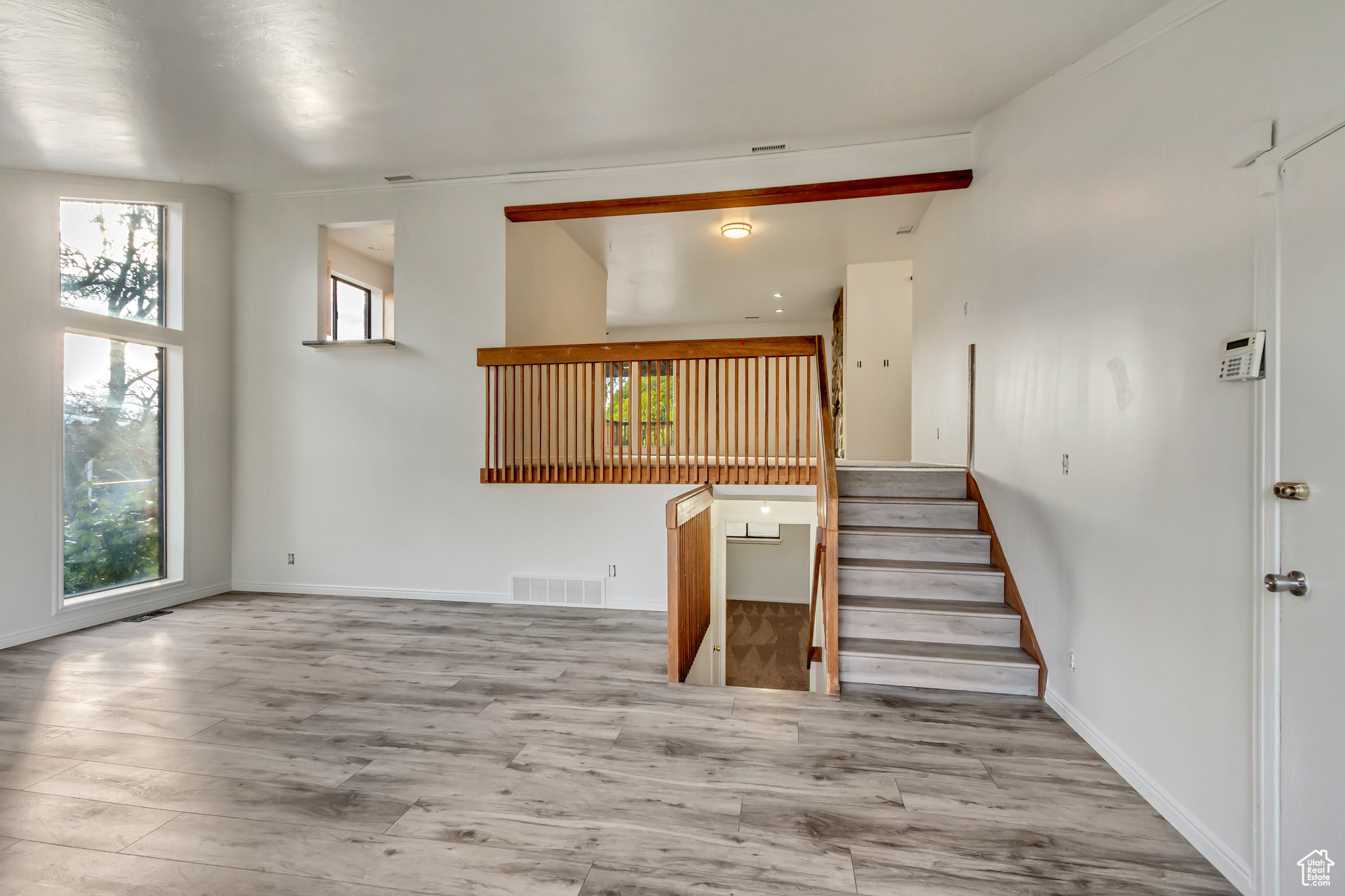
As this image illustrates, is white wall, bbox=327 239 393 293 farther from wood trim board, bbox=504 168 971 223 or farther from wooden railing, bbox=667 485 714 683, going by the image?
wooden railing, bbox=667 485 714 683

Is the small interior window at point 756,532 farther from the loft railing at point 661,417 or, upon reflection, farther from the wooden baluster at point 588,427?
the wooden baluster at point 588,427

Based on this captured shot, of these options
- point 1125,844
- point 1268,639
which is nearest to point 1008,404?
point 1268,639

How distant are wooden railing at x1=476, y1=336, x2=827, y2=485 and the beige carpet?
3607mm

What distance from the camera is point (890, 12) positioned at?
9.75ft

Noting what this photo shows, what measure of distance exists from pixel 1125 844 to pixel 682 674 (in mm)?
2169

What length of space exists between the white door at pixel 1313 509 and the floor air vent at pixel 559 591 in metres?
4.17

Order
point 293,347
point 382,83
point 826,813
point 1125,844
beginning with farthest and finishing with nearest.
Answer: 1. point 293,347
2. point 382,83
3. point 826,813
4. point 1125,844

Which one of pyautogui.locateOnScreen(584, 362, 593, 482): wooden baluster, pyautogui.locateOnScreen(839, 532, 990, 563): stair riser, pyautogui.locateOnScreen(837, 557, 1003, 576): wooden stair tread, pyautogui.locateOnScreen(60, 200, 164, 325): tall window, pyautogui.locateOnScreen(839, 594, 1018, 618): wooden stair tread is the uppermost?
pyautogui.locateOnScreen(60, 200, 164, 325): tall window

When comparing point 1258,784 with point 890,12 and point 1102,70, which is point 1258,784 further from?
point 890,12

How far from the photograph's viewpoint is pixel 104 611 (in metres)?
4.66

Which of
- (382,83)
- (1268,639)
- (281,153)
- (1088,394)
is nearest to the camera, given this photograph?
(1268,639)

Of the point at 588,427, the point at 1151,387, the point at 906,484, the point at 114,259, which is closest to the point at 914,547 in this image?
the point at 906,484

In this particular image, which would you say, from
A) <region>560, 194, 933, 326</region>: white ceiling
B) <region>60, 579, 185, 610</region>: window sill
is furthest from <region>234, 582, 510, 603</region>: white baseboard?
<region>560, 194, 933, 326</region>: white ceiling

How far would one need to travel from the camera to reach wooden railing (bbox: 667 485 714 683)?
3.50 m
